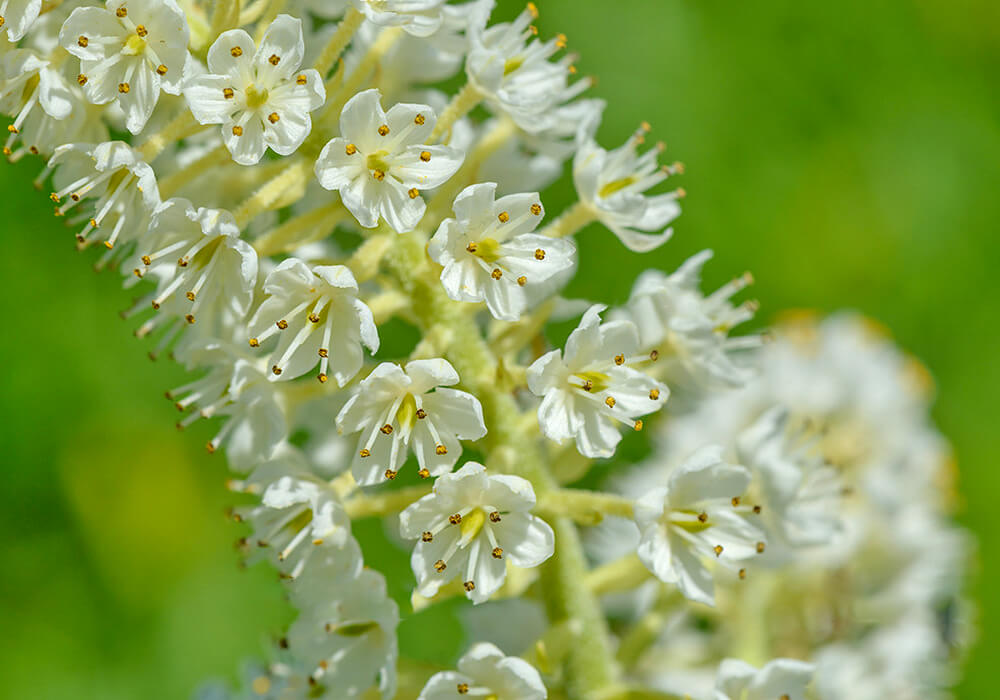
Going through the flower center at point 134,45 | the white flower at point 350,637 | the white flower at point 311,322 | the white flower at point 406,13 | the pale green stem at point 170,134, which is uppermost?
the white flower at point 406,13

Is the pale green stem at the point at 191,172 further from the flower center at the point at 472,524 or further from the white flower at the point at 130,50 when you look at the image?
the flower center at the point at 472,524

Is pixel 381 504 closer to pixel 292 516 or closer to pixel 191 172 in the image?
pixel 292 516

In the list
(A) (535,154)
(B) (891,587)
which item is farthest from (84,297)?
(B) (891,587)

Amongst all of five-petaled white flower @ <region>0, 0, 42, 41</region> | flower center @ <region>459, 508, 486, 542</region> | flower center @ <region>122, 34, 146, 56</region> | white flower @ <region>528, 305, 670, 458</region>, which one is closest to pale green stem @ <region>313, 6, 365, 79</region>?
flower center @ <region>122, 34, 146, 56</region>

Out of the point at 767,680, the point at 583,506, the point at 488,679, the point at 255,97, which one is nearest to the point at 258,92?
the point at 255,97

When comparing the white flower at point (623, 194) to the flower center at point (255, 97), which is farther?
the white flower at point (623, 194)

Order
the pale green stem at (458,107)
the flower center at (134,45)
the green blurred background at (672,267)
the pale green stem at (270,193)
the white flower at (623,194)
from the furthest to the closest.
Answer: the green blurred background at (672,267) < the white flower at (623,194) < the pale green stem at (458,107) < the pale green stem at (270,193) < the flower center at (134,45)

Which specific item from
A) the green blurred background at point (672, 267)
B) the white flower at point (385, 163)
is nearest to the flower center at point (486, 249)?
the white flower at point (385, 163)

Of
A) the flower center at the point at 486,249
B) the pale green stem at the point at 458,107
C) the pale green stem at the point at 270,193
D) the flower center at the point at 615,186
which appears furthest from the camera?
the flower center at the point at 615,186

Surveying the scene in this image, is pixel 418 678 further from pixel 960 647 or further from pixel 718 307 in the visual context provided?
pixel 960 647
